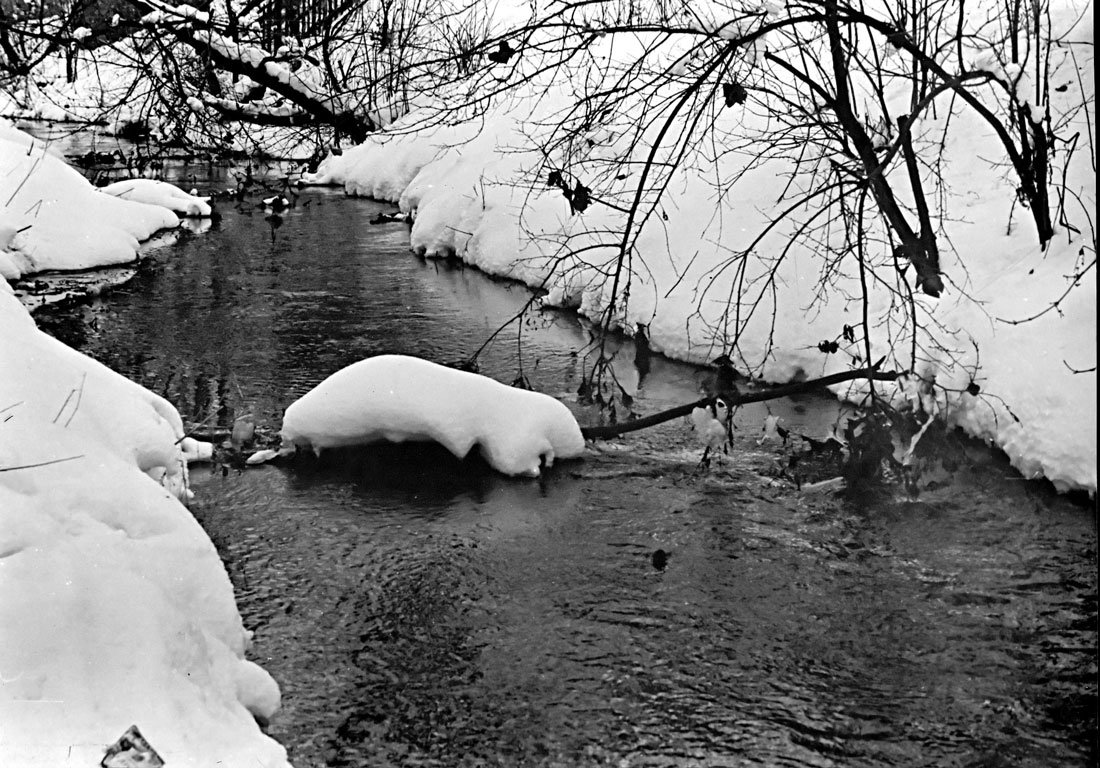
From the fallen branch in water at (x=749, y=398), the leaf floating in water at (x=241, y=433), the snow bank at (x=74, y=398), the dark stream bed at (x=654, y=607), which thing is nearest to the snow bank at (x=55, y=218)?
the dark stream bed at (x=654, y=607)

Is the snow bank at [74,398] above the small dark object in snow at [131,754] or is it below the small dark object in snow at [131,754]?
above

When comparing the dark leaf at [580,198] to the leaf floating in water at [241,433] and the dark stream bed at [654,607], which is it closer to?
the dark stream bed at [654,607]

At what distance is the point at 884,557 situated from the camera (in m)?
6.89

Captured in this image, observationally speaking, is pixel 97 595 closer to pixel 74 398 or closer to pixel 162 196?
pixel 74 398

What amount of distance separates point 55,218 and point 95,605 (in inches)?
527

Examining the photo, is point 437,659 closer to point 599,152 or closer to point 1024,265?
point 1024,265

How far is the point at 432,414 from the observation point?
8344 millimetres

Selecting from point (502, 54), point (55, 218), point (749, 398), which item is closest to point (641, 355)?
point (749, 398)

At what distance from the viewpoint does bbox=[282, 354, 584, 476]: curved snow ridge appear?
834 centimetres

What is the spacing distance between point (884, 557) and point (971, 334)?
3183mm

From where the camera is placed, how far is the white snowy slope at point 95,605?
3.68 meters

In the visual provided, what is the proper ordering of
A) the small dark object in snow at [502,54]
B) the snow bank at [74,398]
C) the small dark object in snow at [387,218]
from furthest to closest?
the small dark object in snow at [387,218] < the small dark object in snow at [502,54] < the snow bank at [74,398]

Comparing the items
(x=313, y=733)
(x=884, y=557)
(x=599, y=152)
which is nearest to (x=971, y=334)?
(x=884, y=557)

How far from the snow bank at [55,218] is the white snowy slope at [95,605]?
35.6 feet
